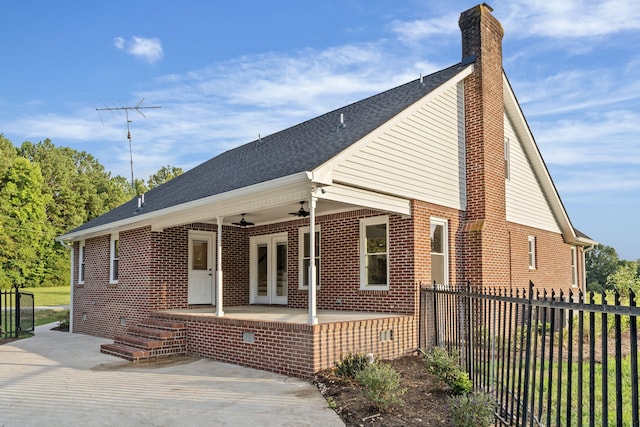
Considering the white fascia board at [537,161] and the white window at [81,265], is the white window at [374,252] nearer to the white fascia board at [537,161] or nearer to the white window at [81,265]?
the white fascia board at [537,161]

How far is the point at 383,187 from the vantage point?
977 cm

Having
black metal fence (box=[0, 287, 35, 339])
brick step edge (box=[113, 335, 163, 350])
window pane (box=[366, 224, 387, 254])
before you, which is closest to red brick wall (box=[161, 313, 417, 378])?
brick step edge (box=[113, 335, 163, 350])

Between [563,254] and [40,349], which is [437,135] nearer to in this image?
[563,254]

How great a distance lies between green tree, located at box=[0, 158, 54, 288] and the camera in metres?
36.6

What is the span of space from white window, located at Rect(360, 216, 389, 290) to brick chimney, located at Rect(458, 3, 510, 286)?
2088mm

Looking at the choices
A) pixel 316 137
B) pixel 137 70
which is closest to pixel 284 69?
pixel 316 137

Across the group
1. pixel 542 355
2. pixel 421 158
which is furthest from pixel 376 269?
pixel 542 355

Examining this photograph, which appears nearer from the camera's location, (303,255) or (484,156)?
(484,156)

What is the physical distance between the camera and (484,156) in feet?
39.2

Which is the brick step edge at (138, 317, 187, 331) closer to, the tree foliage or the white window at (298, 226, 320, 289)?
the white window at (298, 226, 320, 289)

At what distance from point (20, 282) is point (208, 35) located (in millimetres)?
30430

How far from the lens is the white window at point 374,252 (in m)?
11.0

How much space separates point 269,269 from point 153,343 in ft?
15.0

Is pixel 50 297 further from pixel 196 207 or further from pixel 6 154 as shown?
pixel 196 207
